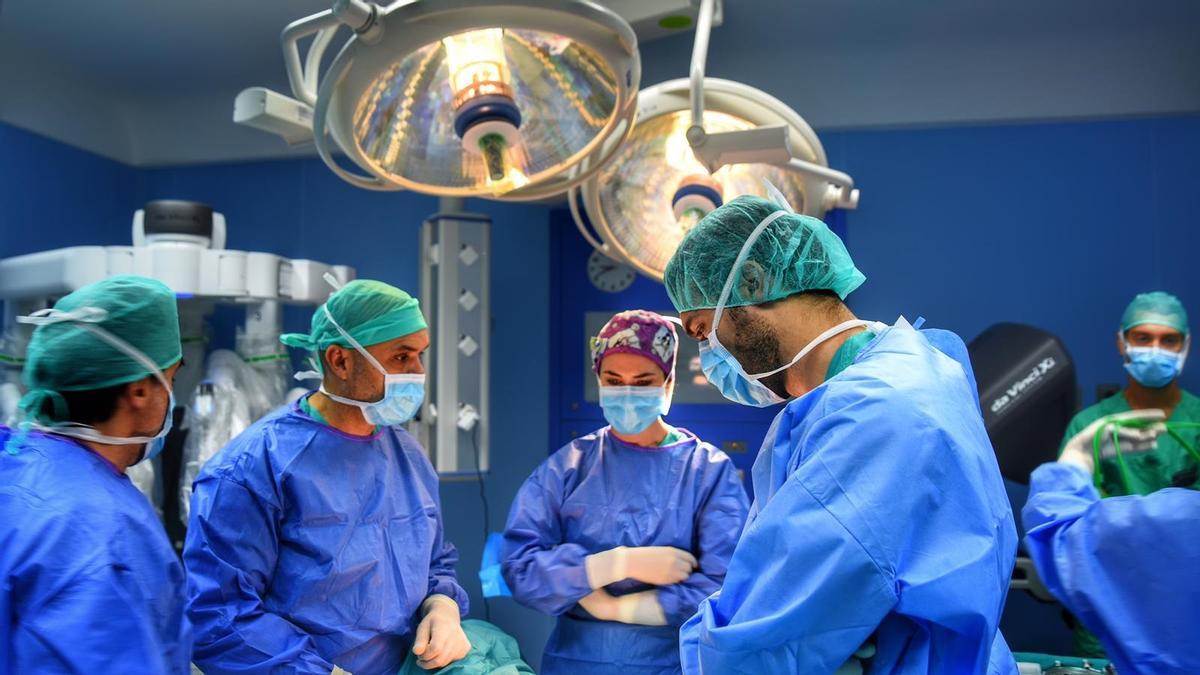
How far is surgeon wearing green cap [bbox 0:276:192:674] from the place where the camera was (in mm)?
1005

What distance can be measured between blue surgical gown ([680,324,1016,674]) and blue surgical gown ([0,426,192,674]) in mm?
677

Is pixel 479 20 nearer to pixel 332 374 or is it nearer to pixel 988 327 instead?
pixel 332 374

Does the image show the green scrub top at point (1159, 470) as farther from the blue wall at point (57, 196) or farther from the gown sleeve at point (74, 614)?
the blue wall at point (57, 196)

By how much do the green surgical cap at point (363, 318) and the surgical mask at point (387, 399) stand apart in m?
0.01

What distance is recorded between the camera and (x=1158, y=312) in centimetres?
250

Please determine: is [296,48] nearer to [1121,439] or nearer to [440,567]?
[440,567]

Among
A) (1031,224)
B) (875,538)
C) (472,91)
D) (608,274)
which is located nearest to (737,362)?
(875,538)

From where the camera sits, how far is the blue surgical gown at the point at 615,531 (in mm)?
1747

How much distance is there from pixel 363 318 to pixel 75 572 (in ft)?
2.45

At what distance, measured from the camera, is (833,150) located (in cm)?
296

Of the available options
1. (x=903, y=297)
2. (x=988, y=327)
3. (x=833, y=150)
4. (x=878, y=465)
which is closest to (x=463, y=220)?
(x=833, y=150)

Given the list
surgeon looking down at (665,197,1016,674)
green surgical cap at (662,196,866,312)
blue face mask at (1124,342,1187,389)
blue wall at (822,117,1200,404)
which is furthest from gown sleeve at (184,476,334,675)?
blue face mask at (1124,342,1187,389)

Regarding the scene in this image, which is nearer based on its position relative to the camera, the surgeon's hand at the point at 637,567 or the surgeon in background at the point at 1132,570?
the surgeon in background at the point at 1132,570

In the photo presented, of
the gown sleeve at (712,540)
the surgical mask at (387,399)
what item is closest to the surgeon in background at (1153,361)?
the gown sleeve at (712,540)
